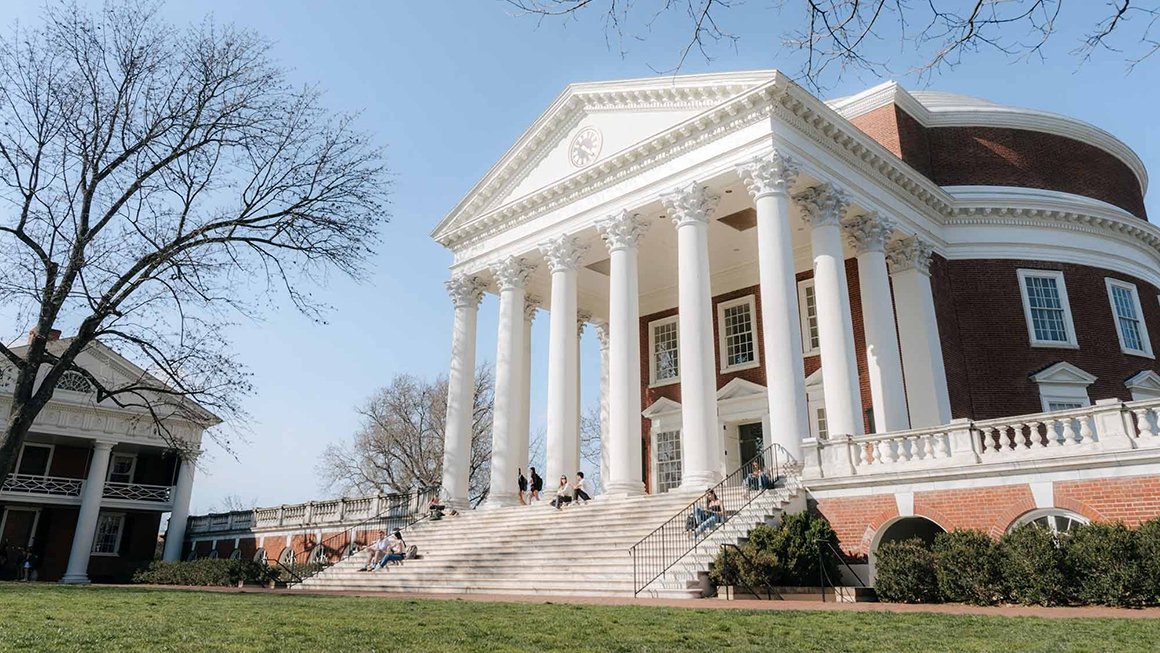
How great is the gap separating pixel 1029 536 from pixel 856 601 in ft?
10.8

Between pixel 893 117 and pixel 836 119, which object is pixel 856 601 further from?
pixel 893 117

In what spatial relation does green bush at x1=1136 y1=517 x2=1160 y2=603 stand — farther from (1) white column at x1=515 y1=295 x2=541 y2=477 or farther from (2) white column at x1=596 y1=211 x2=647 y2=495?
(1) white column at x1=515 y1=295 x2=541 y2=477

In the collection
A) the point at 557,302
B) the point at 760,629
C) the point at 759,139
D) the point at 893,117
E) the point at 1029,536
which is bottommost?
the point at 760,629

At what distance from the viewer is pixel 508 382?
91.6 ft

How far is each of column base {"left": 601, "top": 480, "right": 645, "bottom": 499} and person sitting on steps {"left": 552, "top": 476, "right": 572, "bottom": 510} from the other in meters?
1.22

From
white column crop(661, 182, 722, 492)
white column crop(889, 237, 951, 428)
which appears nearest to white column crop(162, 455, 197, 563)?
white column crop(661, 182, 722, 492)

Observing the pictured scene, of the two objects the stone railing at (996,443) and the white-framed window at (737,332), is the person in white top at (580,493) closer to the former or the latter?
the stone railing at (996,443)

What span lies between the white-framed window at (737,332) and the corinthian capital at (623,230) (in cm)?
718

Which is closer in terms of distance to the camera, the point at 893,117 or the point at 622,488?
the point at 622,488

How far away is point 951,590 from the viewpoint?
13.1m

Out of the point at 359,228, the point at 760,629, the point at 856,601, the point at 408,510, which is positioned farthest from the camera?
the point at 408,510

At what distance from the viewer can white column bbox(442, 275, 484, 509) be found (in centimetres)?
2880

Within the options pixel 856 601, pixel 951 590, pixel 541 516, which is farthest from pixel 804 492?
pixel 541 516

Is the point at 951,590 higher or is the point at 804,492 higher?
the point at 804,492
